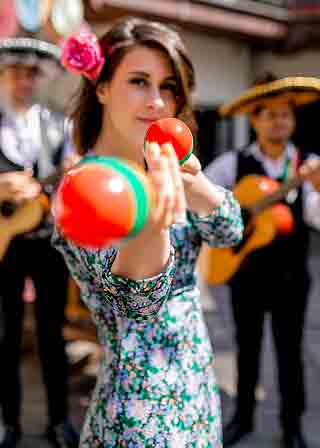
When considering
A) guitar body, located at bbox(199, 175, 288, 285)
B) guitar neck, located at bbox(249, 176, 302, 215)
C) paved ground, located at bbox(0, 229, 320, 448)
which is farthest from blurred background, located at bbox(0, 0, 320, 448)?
guitar neck, located at bbox(249, 176, 302, 215)

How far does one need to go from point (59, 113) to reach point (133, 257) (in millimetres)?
1988

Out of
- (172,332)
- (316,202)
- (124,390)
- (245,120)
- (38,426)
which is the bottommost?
(38,426)

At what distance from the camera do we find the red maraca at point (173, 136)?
0.73m

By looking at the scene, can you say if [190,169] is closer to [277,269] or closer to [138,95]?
[138,95]

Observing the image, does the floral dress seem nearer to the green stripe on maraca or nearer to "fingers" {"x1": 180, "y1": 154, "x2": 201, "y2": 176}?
"fingers" {"x1": 180, "y1": 154, "x2": 201, "y2": 176}

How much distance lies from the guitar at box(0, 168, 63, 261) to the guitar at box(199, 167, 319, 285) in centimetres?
87

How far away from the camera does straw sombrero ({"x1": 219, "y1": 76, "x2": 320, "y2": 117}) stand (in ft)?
7.07

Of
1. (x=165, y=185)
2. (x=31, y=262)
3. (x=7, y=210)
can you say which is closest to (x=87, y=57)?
(x=165, y=185)

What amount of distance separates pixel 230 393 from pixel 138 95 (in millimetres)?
2227

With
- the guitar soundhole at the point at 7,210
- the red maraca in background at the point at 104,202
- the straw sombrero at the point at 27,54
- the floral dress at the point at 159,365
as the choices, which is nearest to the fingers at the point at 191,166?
the floral dress at the point at 159,365

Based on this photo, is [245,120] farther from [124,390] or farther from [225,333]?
[124,390]

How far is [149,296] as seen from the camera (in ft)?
2.69

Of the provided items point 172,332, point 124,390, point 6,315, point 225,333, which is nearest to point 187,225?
point 172,332

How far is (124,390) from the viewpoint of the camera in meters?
1.03
